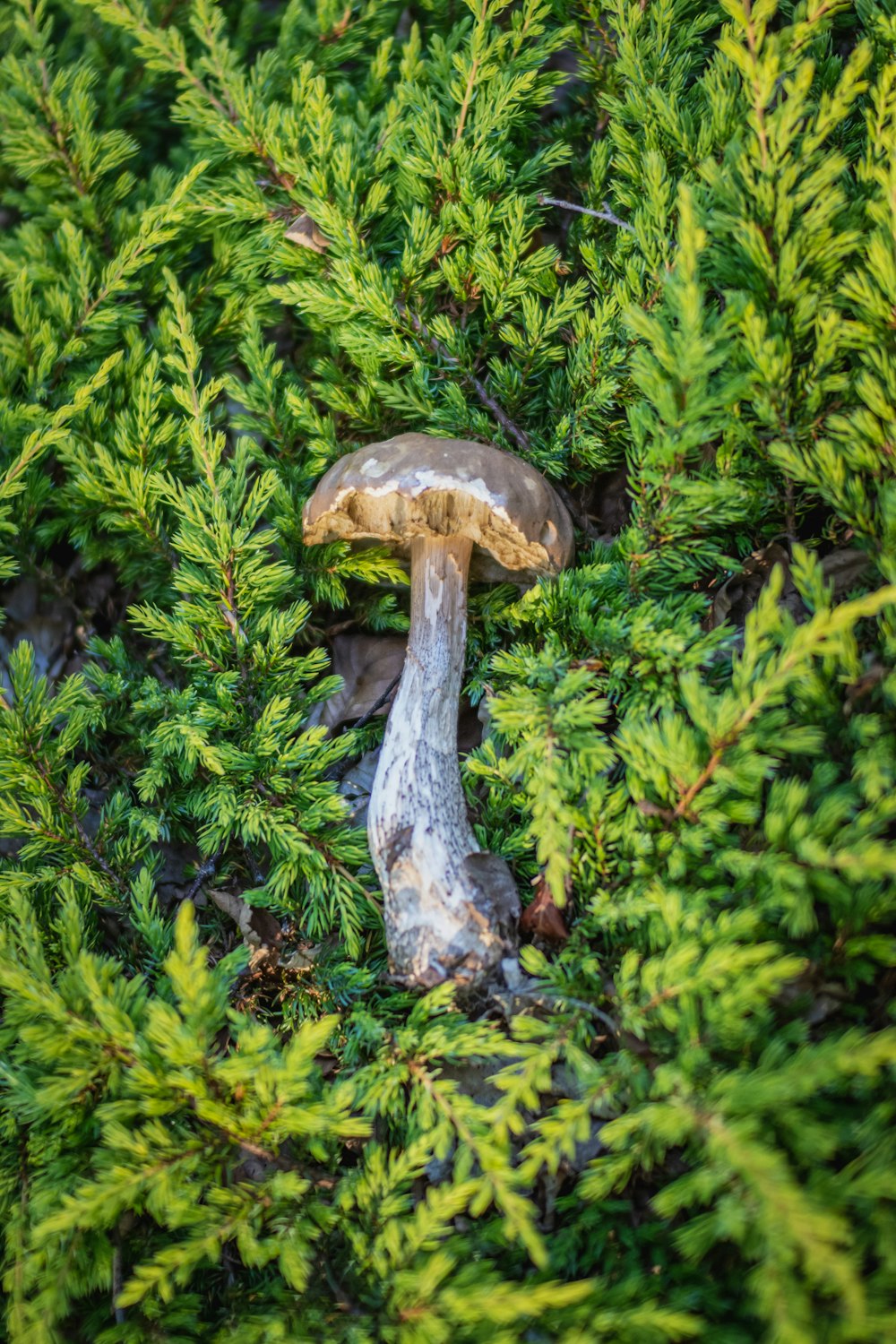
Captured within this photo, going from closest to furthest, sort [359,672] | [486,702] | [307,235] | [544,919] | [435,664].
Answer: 1. [544,919]
2. [435,664]
3. [486,702]
4. [307,235]
5. [359,672]

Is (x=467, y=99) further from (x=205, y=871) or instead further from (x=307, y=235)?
(x=205, y=871)

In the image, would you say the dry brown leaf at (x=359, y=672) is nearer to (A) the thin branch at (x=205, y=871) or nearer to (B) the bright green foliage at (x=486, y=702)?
(B) the bright green foliage at (x=486, y=702)

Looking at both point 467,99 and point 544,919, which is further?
point 467,99

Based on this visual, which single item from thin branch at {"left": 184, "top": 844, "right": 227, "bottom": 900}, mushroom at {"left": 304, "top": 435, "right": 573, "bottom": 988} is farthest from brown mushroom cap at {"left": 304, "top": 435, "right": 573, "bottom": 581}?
thin branch at {"left": 184, "top": 844, "right": 227, "bottom": 900}

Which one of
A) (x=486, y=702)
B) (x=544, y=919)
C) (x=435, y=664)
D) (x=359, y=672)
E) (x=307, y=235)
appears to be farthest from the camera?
(x=359, y=672)

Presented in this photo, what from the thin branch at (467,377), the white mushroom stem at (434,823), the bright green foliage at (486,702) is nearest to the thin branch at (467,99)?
the bright green foliage at (486,702)

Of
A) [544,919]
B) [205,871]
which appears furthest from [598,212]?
[205,871]
